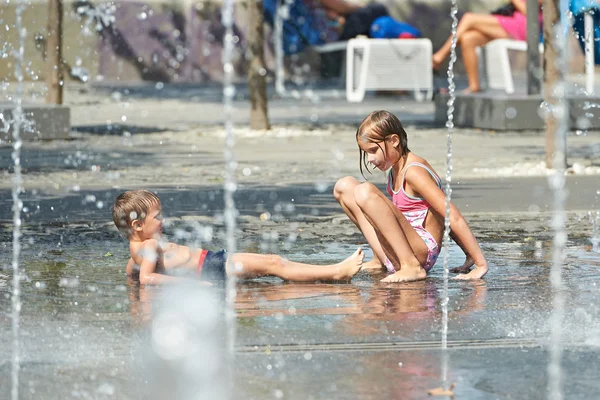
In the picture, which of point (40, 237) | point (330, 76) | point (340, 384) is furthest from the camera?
point (330, 76)

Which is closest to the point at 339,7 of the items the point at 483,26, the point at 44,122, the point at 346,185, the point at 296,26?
the point at 296,26

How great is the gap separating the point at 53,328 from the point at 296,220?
363cm

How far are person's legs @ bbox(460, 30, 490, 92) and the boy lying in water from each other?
11359mm

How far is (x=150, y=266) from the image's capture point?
6266 millimetres

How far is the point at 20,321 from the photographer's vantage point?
545cm

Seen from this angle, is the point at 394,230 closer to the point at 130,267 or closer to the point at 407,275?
the point at 407,275

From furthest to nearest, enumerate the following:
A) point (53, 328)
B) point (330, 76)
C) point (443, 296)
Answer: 1. point (330, 76)
2. point (443, 296)
3. point (53, 328)

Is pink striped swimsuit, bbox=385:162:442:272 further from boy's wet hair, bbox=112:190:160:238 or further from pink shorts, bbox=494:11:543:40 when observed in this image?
pink shorts, bbox=494:11:543:40

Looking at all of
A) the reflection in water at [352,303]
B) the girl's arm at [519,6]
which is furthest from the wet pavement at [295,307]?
the girl's arm at [519,6]

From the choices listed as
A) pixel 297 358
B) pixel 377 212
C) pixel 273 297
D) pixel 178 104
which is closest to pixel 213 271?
pixel 273 297

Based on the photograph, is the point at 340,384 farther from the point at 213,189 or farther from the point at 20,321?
the point at 213,189

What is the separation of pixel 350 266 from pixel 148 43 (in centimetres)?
2069

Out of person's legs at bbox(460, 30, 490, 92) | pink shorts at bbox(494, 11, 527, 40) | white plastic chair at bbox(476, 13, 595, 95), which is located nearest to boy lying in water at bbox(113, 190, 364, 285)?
person's legs at bbox(460, 30, 490, 92)

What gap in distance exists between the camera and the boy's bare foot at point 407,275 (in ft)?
20.8
